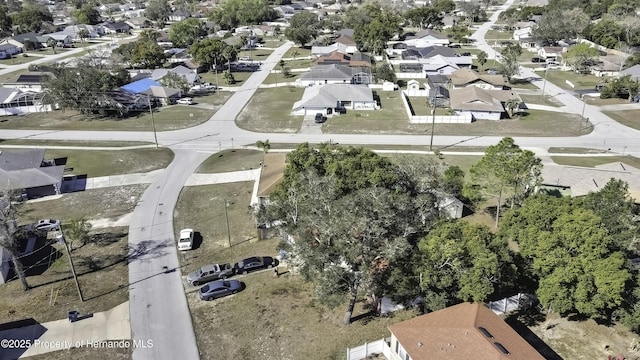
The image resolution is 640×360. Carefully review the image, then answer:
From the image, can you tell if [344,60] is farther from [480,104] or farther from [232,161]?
[232,161]

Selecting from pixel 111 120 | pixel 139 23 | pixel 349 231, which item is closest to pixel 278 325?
pixel 349 231

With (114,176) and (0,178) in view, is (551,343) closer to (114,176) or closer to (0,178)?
(114,176)

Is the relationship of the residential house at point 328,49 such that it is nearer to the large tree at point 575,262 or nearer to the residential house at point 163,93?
the residential house at point 163,93

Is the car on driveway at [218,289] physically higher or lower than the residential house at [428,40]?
lower

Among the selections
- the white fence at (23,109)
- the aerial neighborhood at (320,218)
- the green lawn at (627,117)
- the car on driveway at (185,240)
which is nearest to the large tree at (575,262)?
the aerial neighborhood at (320,218)

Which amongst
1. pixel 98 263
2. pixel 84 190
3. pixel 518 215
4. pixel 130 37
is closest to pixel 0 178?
pixel 84 190

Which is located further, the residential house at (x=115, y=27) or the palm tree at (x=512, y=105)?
the residential house at (x=115, y=27)
